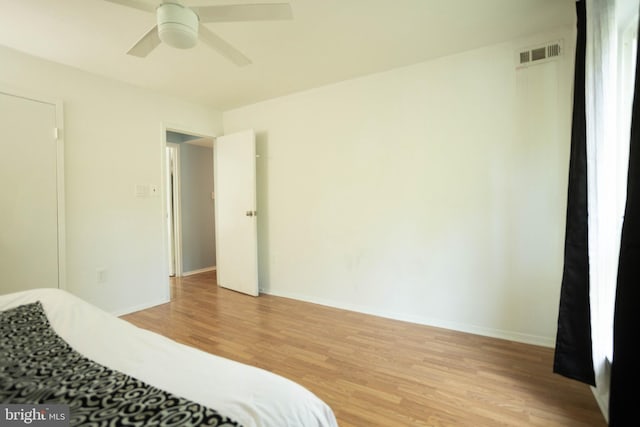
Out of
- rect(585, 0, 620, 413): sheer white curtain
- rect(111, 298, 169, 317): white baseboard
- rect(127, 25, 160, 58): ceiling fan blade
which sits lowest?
rect(111, 298, 169, 317): white baseboard

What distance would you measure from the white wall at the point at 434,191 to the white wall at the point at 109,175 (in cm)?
139

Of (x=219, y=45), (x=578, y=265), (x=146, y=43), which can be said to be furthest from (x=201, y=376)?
(x=578, y=265)

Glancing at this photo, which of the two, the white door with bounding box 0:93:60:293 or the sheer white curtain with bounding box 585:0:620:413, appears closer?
the sheer white curtain with bounding box 585:0:620:413

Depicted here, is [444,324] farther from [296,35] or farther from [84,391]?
[296,35]

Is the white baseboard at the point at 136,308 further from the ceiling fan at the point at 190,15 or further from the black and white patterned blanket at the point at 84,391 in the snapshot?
the ceiling fan at the point at 190,15

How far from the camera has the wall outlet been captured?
2.73 metres

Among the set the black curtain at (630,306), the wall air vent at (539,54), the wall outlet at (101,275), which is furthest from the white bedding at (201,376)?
the wall air vent at (539,54)

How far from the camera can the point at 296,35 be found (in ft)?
6.91

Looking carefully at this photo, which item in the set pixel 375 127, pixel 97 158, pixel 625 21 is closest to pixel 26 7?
pixel 97 158

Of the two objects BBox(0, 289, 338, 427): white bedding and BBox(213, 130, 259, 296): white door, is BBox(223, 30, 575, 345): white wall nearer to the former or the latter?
BBox(213, 130, 259, 296): white door

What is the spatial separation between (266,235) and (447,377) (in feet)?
8.16

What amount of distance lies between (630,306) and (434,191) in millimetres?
1629

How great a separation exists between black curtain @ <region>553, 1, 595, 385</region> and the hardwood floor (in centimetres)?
24

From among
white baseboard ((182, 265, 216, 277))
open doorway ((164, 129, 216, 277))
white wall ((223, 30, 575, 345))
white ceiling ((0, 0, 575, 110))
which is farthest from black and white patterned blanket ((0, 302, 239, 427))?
→ white baseboard ((182, 265, 216, 277))
